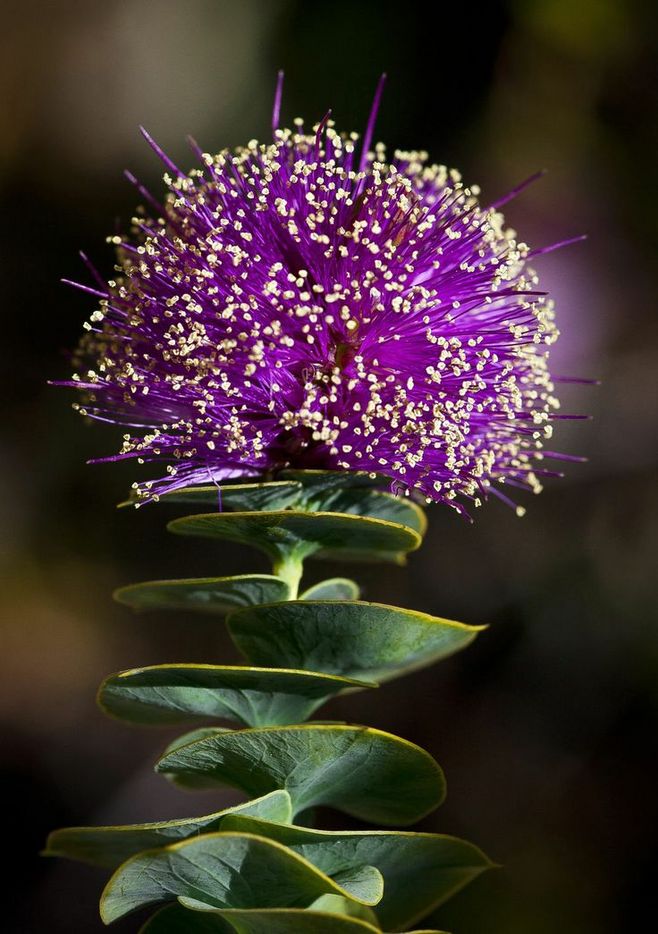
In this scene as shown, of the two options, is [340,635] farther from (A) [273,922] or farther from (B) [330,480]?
(A) [273,922]

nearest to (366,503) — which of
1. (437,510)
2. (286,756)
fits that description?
(286,756)

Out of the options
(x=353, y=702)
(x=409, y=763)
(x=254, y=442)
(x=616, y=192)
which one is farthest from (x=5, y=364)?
(x=409, y=763)

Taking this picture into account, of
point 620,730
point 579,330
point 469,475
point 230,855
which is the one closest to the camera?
point 230,855

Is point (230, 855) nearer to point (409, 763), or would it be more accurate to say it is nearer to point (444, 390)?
point (409, 763)

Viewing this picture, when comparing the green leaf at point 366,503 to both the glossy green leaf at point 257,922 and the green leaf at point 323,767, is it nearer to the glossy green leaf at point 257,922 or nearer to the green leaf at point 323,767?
the green leaf at point 323,767

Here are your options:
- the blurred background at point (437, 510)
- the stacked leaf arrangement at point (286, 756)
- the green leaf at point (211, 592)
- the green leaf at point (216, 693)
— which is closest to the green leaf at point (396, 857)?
the stacked leaf arrangement at point (286, 756)

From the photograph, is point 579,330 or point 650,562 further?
point 579,330

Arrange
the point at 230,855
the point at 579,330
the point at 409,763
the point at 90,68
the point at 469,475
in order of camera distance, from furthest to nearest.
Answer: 1. the point at 90,68
2. the point at 579,330
3. the point at 469,475
4. the point at 409,763
5. the point at 230,855
